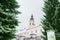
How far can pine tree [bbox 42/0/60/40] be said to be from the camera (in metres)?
14.6

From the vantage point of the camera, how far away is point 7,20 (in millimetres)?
9016

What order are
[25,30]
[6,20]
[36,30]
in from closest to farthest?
1. [6,20]
2. [36,30]
3. [25,30]

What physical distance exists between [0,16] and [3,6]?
630 mm

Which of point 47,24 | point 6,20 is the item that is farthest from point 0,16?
point 47,24

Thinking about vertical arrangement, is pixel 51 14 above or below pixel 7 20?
above

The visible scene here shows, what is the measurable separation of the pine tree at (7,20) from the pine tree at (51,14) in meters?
5.64

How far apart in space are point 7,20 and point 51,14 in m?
6.86

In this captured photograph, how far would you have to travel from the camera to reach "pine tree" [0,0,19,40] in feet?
29.1

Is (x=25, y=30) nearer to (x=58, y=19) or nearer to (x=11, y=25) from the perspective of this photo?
(x=58, y=19)

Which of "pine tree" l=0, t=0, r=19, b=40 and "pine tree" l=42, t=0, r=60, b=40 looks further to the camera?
"pine tree" l=42, t=0, r=60, b=40

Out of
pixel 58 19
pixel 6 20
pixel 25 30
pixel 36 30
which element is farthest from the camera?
pixel 25 30

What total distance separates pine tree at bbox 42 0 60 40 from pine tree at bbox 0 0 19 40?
564 cm

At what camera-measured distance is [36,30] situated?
2965 inches

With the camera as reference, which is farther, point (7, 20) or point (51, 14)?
point (51, 14)
